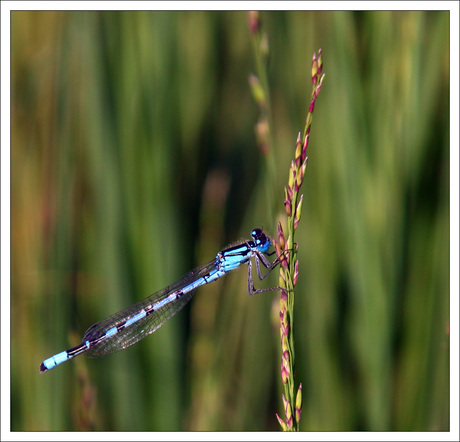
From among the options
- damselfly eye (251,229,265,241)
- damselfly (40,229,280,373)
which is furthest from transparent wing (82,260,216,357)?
damselfly eye (251,229,265,241)

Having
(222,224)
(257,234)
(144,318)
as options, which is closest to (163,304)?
(144,318)

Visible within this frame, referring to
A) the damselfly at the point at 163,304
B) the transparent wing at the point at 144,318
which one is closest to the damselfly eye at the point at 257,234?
the damselfly at the point at 163,304

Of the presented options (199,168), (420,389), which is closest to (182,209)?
(199,168)

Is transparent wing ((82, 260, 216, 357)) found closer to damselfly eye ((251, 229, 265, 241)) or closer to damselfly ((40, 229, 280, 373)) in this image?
damselfly ((40, 229, 280, 373))

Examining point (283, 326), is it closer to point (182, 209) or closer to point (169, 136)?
point (182, 209)

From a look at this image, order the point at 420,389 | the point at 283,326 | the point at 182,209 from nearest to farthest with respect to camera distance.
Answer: the point at 283,326 → the point at 420,389 → the point at 182,209

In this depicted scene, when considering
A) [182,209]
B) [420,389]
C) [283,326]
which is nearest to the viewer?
[283,326]
